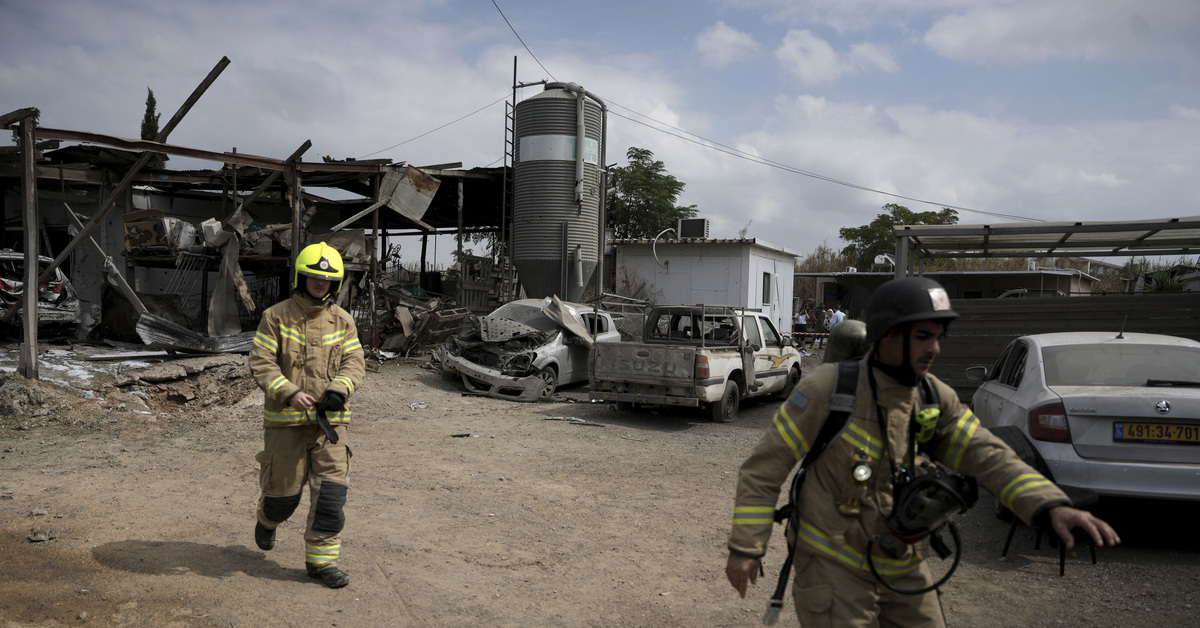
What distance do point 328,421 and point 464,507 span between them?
2.14 m

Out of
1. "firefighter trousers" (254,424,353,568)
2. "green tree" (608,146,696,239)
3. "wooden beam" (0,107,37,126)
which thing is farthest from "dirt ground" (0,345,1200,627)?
"green tree" (608,146,696,239)

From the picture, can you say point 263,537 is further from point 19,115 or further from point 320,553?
point 19,115

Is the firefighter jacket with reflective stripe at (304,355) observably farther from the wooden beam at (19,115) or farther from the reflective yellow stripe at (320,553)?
the wooden beam at (19,115)

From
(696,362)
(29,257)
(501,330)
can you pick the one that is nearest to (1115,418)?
(696,362)

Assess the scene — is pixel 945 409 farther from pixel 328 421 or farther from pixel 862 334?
pixel 328 421

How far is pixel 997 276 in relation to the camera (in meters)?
28.1

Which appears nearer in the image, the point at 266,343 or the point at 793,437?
the point at 793,437

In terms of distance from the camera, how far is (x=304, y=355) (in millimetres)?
4246

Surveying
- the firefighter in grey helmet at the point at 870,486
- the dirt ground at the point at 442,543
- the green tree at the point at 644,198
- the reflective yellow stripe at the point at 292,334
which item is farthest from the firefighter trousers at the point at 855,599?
the green tree at the point at 644,198

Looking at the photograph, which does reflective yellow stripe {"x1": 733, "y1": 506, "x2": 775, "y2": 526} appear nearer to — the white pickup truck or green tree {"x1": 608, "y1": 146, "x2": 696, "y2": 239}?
the white pickup truck

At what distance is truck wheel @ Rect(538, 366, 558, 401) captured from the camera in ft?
40.9

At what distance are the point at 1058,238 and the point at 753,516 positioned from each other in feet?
32.9

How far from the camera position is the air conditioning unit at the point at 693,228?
20953 mm

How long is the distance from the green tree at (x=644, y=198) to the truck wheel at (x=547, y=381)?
54.6ft
